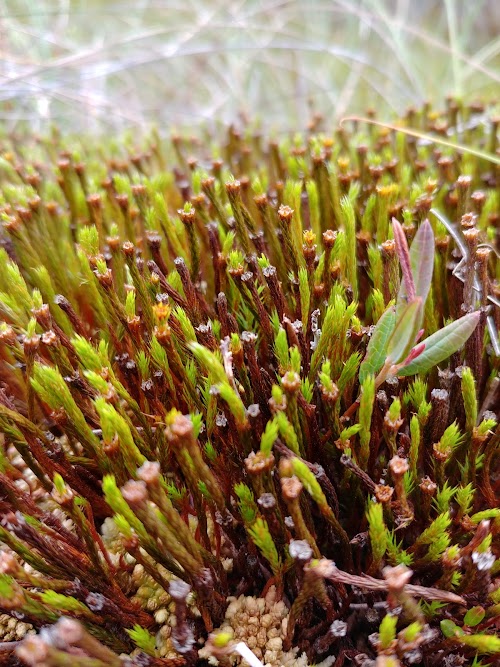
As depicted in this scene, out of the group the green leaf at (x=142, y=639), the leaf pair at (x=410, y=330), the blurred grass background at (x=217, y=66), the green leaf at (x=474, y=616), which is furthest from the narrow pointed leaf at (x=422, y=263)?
the blurred grass background at (x=217, y=66)

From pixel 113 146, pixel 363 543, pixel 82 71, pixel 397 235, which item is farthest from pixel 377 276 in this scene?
pixel 82 71

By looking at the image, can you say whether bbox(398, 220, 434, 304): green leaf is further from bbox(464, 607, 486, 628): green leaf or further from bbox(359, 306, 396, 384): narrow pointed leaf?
bbox(464, 607, 486, 628): green leaf

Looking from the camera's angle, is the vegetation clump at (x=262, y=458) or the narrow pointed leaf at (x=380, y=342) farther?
the narrow pointed leaf at (x=380, y=342)

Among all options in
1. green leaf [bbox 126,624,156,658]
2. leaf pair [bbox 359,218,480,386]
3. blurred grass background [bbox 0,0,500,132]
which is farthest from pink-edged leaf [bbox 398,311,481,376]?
blurred grass background [bbox 0,0,500,132]

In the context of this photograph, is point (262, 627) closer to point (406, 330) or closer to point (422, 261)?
point (406, 330)

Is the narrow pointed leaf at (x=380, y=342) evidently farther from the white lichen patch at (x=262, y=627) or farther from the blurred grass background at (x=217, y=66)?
the blurred grass background at (x=217, y=66)

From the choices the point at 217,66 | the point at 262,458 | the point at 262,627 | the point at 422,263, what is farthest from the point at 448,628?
the point at 217,66
